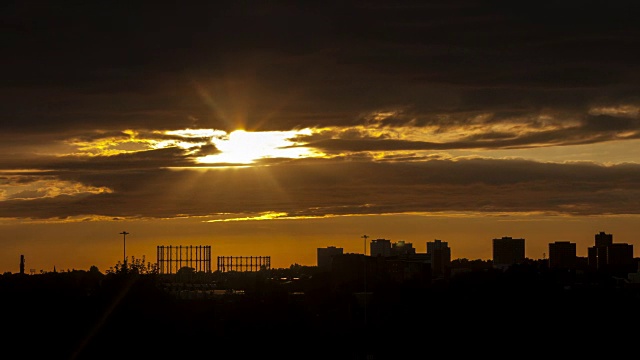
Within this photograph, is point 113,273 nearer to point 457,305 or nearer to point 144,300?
point 144,300

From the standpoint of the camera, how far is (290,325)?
95938 millimetres

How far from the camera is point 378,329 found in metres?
116

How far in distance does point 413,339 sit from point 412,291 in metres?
35.7

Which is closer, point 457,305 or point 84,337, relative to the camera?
point 84,337

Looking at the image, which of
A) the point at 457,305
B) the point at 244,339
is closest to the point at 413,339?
the point at 457,305

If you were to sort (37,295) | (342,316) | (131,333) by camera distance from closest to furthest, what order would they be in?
(131,333)
(37,295)
(342,316)

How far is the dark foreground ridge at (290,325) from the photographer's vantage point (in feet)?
259

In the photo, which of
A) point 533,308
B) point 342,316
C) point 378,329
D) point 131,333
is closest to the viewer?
point 131,333

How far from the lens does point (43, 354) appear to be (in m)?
73.4

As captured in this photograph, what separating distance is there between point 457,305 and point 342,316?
38946mm

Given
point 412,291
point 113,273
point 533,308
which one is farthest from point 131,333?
point 412,291

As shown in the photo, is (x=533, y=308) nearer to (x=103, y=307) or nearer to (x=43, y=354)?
(x=103, y=307)

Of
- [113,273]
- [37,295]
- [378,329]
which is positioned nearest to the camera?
[37,295]

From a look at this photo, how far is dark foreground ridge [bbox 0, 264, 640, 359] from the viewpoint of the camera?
259ft
